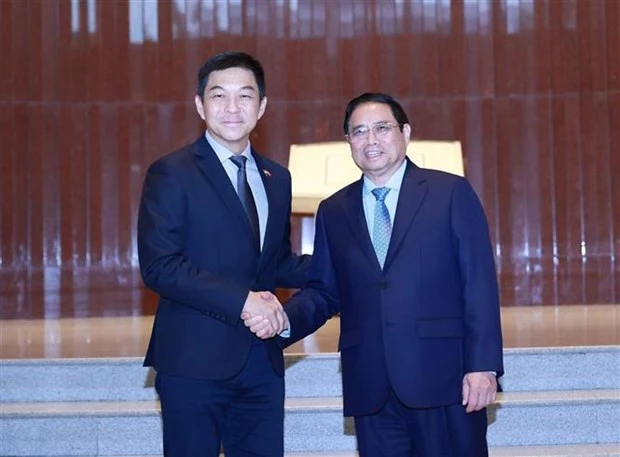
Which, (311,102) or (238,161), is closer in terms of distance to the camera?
(238,161)

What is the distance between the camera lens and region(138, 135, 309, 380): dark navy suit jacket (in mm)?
2174

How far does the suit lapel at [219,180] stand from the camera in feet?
7.38

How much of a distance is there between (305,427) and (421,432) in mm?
1153

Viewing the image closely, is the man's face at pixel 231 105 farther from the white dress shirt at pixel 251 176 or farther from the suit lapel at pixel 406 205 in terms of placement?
the suit lapel at pixel 406 205

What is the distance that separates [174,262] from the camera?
218cm

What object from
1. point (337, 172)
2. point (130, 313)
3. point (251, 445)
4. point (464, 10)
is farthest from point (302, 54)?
point (251, 445)

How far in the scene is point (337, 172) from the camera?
5320 mm

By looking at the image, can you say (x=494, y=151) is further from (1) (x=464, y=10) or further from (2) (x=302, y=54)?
(2) (x=302, y=54)

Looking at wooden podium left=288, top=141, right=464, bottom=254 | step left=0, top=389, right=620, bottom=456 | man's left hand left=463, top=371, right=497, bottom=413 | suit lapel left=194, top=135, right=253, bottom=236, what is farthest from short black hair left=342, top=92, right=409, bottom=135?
wooden podium left=288, top=141, right=464, bottom=254

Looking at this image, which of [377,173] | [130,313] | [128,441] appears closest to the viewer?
[377,173]

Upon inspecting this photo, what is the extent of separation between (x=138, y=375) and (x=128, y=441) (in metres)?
0.30

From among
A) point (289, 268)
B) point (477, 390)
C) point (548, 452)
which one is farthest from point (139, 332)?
point (477, 390)

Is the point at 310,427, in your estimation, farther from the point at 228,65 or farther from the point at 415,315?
the point at 228,65

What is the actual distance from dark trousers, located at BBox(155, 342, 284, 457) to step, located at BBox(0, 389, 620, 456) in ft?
3.75
